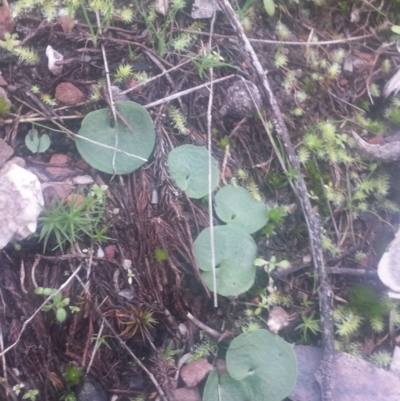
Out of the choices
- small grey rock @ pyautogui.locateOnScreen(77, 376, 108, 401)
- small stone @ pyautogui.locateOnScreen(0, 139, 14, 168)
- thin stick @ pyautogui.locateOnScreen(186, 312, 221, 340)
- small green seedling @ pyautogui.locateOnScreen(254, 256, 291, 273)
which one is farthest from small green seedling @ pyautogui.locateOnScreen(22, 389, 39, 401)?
small green seedling @ pyautogui.locateOnScreen(254, 256, 291, 273)

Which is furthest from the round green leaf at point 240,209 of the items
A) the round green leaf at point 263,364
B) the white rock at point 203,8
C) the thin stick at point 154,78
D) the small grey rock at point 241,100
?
the white rock at point 203,8

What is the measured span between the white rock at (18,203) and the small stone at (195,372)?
847mm

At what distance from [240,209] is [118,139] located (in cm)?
Result: 62

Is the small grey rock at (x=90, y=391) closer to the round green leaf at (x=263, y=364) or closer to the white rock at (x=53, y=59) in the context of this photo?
the round green leaf at (x=263, y=364)

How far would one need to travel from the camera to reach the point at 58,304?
69.0 inches

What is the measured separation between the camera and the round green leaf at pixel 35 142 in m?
1.88

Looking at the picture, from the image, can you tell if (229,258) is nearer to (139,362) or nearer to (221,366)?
(221,366)

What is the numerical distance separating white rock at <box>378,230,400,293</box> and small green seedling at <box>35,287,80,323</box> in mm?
1283

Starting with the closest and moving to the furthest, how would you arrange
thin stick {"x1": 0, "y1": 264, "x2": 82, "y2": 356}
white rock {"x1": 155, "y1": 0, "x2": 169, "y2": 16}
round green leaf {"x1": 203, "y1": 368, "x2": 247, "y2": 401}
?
thin stick {"x1": 0, "y1": 264, "x2": 82, "y2": 356}
round green leaf {"x1": 203, "y1": 368, "x2": 247, "y2": 401}
white rock {"x1": 155, "y1": 0, "x2": 169, "y2": 16}

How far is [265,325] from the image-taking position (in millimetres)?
1888

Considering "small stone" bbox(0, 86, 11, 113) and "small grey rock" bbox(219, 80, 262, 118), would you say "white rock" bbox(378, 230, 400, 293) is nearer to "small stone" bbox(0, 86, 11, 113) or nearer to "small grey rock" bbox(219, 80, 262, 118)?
"small grey rock" bbox(219, 80, 262, 118)

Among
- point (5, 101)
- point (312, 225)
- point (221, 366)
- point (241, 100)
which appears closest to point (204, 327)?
point (221, 366)

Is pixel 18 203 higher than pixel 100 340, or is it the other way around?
pixel 18 203

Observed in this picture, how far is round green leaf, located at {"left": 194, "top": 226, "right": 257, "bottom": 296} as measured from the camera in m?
1.87
